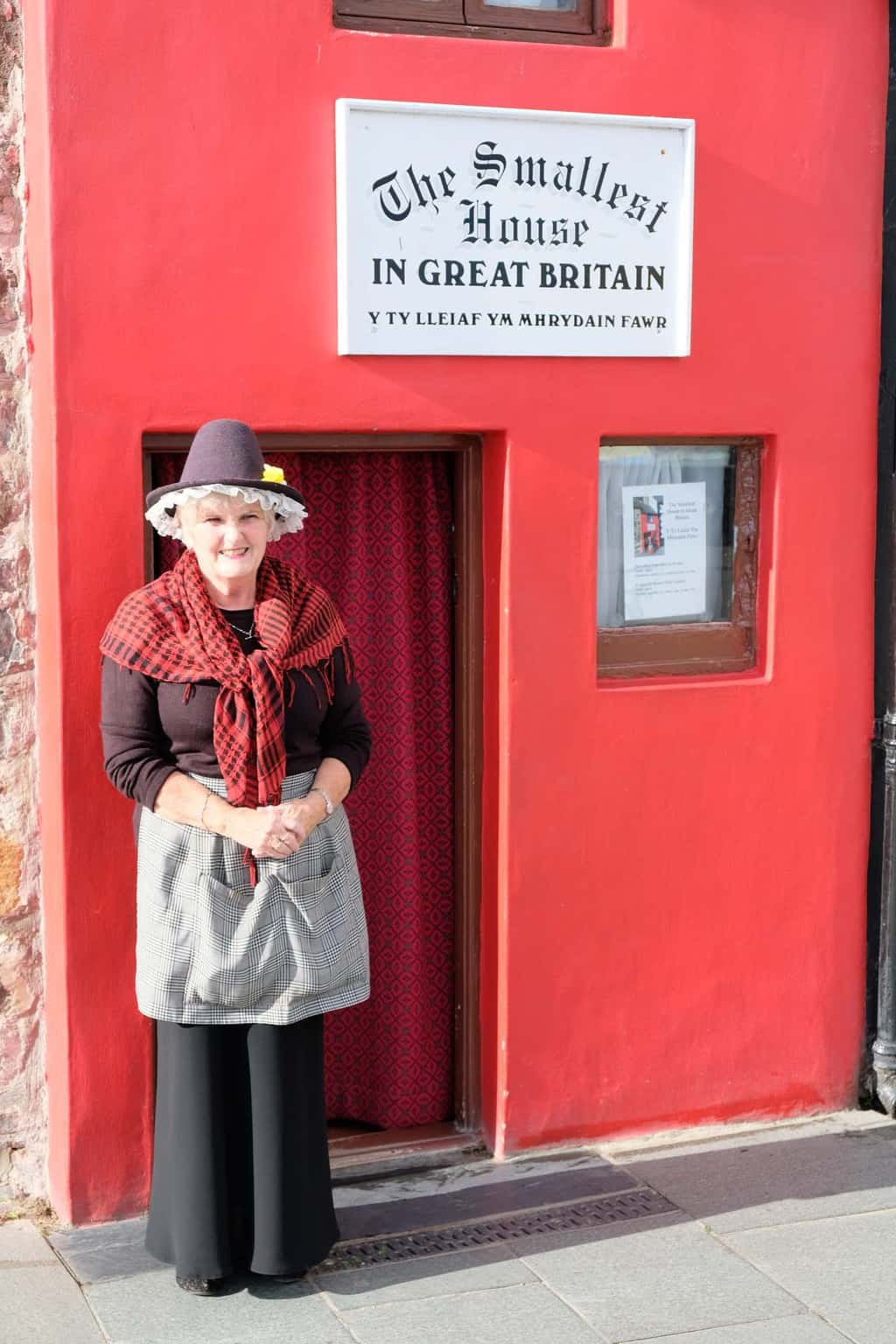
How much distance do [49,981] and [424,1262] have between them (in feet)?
4.29

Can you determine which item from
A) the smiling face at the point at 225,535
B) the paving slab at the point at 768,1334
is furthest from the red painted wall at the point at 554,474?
the paving slab at the point at 768,1334

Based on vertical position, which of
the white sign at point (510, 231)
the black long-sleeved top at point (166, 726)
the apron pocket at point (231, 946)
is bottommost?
the apron pocket at point (231, 946)

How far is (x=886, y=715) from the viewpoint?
5500 millimetres

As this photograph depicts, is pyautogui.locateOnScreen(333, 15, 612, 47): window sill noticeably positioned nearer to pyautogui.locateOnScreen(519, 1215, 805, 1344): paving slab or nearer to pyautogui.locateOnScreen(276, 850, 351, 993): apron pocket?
pyautogui.locateOnScreen(276, 850, 351, 993): apron pocket

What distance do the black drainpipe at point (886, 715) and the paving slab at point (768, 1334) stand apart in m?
1.50

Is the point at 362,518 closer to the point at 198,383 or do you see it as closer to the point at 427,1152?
the point at 198,383

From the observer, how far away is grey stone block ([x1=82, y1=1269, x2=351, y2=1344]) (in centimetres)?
410

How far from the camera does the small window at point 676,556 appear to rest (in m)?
5.28

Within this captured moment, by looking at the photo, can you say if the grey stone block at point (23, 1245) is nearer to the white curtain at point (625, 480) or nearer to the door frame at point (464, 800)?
the door frame at point (464, 800)

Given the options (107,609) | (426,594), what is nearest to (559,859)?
(426,594)

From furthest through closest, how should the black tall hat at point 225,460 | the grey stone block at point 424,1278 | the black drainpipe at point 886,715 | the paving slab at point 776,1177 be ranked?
1. the black drainpipe at point 886,715
2. the paving slab at point 776,1177
3. the grey stone block at point 424,1278
4. the black tall hat at point 225,460

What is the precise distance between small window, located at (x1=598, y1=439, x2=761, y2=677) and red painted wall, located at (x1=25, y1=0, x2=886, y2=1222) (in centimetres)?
10

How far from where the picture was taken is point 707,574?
214 inches

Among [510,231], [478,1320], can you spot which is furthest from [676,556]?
[478,1320]
